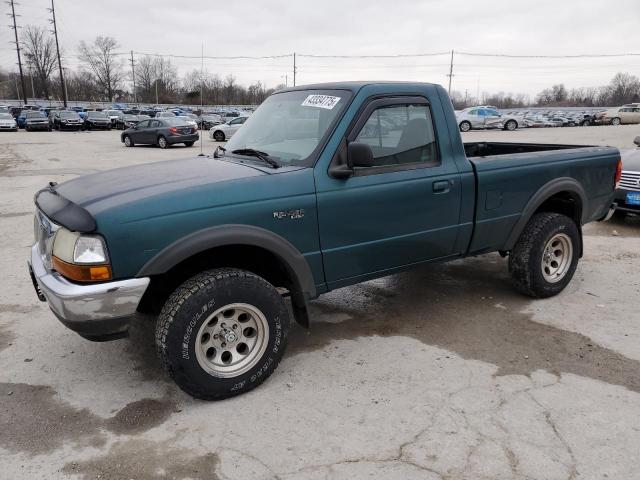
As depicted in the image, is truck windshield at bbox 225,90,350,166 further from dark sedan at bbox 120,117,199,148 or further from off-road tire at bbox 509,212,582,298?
dark sedan at bbox 120,117,199,148

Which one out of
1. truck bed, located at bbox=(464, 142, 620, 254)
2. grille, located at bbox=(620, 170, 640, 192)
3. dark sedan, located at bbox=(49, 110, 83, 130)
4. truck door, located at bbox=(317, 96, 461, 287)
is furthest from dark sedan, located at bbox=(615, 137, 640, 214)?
dark sedan, located at bbox=(49, 110, 83, 130)

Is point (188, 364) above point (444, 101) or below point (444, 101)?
below

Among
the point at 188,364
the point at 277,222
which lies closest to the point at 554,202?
the point at 277,222

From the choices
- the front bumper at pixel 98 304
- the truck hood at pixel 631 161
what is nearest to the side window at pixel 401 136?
the front bumper at pixel 98 304

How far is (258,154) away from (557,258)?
3.16 metres

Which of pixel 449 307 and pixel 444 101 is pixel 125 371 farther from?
pixel 444 101

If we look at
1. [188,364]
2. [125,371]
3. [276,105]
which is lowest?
[125,371]

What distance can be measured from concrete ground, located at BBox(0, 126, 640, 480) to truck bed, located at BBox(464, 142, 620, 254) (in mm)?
769

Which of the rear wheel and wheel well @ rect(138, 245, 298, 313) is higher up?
the rear wheel

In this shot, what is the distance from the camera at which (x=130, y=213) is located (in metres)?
2.86

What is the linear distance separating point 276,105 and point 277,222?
1408 mm

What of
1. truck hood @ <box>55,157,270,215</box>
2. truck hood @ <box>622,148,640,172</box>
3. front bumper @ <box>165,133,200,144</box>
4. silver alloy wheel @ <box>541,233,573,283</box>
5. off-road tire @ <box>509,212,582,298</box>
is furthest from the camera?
front bumper @ <box>165,133,200,144</box>

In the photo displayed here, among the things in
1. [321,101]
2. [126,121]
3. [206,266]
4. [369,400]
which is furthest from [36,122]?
[369,400]

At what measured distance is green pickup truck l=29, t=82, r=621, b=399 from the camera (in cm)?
288
